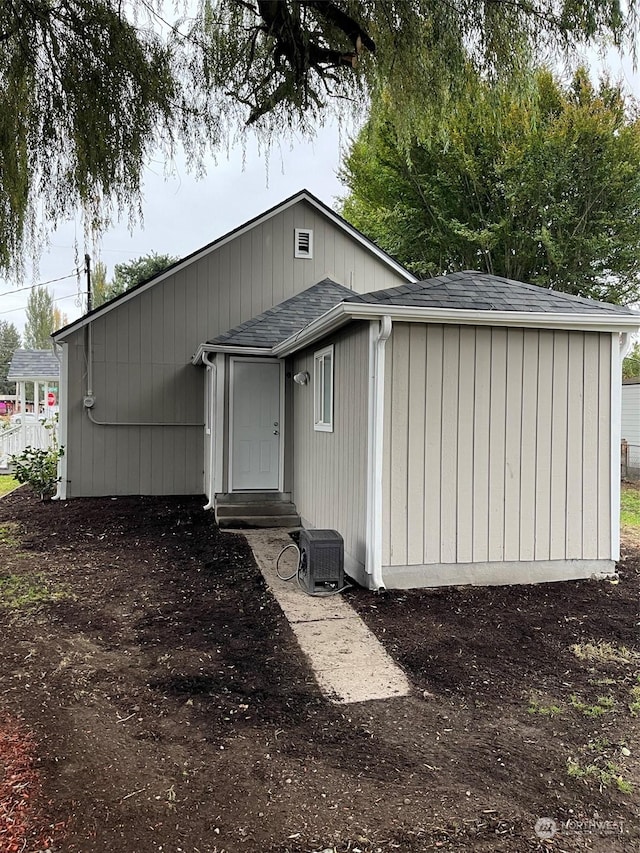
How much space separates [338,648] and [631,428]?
1221 cm

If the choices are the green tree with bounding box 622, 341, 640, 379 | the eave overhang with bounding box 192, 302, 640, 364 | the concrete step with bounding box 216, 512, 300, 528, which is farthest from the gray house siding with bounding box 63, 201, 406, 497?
the green tree with bounding box 622, 341, 640, 379

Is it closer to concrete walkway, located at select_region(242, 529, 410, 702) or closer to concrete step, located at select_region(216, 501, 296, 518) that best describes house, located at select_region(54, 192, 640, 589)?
concrete walkway, located at select_region(242, 529, 410, 702)

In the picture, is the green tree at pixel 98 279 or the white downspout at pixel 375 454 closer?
the white downspout at pixel 375 454

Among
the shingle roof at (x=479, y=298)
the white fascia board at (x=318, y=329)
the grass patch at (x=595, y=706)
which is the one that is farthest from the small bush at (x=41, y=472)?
the grass patch at (x=595, y=706)

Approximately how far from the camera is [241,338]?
8.06 meters

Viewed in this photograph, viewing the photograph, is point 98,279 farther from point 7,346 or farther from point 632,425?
point 7,346

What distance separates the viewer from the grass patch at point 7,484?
10.7 metres

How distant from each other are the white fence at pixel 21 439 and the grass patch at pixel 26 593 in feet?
28.5

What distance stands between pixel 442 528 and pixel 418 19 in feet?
12.5

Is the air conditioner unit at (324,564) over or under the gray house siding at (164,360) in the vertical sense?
under

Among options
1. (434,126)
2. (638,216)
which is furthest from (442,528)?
(638,216)

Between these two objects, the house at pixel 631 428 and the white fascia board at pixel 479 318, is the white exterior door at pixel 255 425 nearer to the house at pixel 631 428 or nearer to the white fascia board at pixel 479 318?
the white fascia board at pixel 479 318

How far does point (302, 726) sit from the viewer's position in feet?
9.52

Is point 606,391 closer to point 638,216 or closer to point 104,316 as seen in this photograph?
point 104,316
